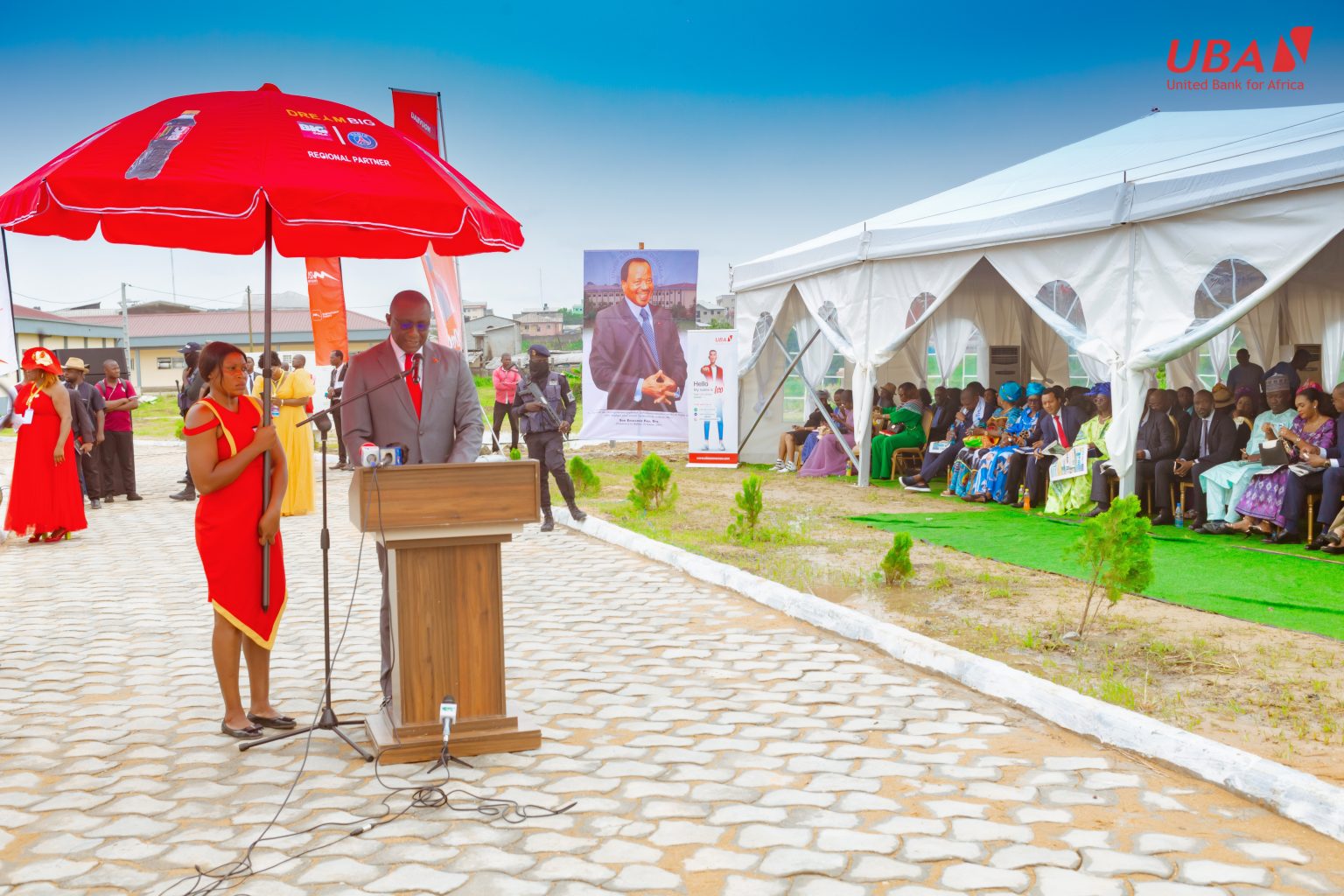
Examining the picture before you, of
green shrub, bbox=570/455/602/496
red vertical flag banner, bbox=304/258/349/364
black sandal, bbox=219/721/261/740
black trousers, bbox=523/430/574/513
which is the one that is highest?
red vertical flag banner, bbox=304/258/349/364

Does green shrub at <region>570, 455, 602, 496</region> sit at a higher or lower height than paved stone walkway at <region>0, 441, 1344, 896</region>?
higher

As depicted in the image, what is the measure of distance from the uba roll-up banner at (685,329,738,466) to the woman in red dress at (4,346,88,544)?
9.37 m

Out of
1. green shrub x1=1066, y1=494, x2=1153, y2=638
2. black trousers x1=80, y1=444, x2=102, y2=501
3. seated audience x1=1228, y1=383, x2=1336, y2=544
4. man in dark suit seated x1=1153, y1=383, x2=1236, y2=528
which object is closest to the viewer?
green shrub x1=1066, y1=494, x2=1153, y2=638

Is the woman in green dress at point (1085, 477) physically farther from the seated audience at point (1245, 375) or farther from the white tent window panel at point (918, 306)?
the seated audience at point (1245, 375)

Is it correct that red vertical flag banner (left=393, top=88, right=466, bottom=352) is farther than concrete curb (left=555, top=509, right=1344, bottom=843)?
Yes

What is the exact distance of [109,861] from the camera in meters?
3.51

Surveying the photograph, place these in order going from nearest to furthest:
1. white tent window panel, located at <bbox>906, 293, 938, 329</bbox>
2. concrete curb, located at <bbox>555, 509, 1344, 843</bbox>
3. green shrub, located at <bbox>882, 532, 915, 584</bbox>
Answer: concrete curb, located at <bbox>555, 509, 1344, 843</bbox>, green shrub, located at <bbox>882, 532, 915, 584</bbox>, white tent window panel, located at <bbox>906, 293, 938, 329</bbox>

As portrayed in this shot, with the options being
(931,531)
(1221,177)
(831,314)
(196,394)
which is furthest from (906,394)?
(196,394)

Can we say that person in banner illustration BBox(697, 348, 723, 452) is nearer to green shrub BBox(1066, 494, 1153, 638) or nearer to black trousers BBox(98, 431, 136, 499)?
black trousers BBox(98, 431, 136, 499)

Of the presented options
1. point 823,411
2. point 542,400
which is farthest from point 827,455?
point 542,400

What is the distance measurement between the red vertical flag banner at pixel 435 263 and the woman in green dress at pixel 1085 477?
6422mm

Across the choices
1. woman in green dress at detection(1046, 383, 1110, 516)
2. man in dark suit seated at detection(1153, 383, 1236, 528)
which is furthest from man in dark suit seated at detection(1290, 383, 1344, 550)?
woman in green dress at detection(1046, 383, 1110, 516)

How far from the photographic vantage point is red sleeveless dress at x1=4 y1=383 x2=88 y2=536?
10602 millimetres

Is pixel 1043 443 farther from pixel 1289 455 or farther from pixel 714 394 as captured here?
pixel 714 394
